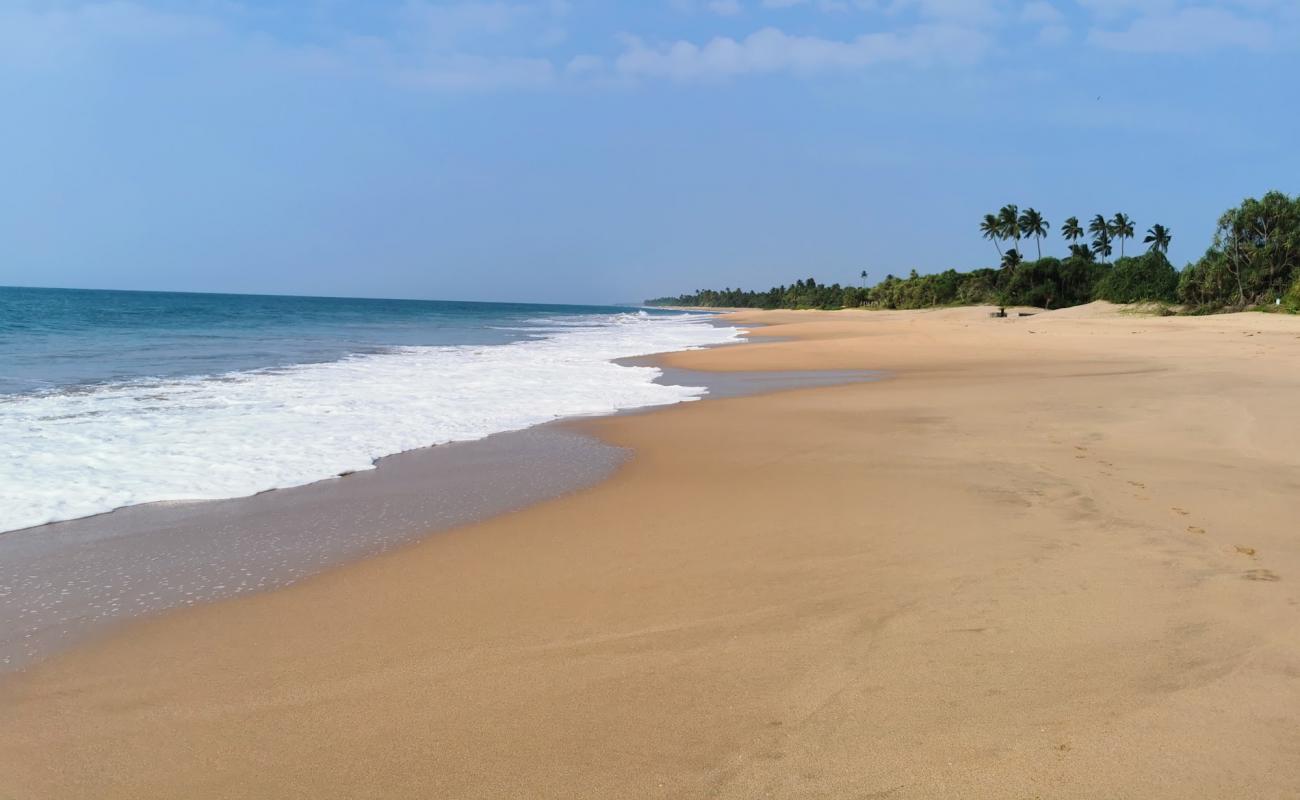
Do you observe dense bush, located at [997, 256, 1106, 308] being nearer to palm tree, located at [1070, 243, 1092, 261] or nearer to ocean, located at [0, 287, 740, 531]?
palm tree, located at [1070, 243, 1092, 261]

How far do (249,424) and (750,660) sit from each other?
8.18 metres

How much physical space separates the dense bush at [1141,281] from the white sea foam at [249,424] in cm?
4382

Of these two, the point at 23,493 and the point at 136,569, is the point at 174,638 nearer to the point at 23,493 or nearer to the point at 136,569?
the point at 136,569

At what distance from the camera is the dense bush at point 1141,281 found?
155ft

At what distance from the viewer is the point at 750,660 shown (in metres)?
3.36

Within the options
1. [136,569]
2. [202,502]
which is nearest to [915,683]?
[136,569]

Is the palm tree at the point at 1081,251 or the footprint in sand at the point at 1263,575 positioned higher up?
the palm tree at the point at 1081,251

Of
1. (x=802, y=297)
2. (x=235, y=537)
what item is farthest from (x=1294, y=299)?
(x=802, y=297)

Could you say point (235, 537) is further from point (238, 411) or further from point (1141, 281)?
point (1141, 281)

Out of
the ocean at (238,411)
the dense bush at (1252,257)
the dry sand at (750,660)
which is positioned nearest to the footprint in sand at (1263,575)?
the dry sand at (750,660)

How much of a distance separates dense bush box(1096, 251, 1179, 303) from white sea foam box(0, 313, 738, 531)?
43816 mm

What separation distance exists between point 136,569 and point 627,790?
378 cm

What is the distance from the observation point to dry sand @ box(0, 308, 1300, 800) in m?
2.60

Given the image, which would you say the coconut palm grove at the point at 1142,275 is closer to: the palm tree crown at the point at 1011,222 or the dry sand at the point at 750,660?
the palm tree crown at the point at 1011,222
